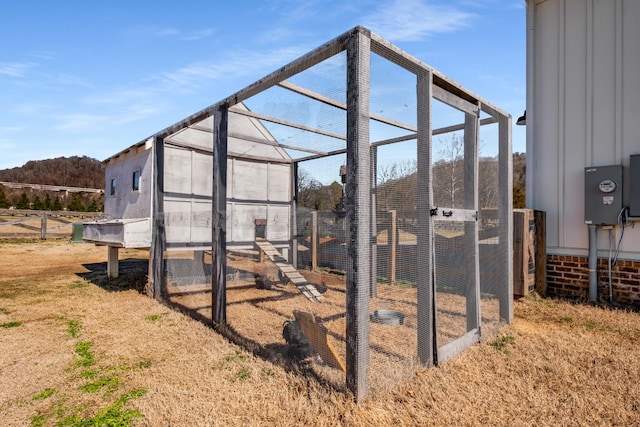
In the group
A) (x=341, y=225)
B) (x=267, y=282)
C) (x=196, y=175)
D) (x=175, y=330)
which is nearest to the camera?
(x=341, y=225)

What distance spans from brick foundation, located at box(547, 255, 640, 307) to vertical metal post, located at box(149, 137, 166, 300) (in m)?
5.65

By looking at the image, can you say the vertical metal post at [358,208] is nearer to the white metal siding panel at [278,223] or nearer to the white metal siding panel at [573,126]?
the white metal siding panel at [278,223]

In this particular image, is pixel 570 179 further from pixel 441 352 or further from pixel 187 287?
pixel 187 287

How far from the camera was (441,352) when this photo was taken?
2.86 meters

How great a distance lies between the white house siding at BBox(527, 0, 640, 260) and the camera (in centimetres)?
462

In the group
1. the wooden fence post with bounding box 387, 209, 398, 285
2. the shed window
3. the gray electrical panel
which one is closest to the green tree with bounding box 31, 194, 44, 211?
the shed window

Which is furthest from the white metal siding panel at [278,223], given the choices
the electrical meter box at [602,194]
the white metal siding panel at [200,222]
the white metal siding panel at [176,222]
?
the electrical meter box at [602,194]

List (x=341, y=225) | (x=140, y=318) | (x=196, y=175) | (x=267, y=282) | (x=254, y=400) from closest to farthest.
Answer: (x=254, y=400) → (x=341, y=225) → (x=140, y=318) → (x=267, y=282) → (x=196, y=175)

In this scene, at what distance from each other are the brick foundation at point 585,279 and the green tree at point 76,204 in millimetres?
25149

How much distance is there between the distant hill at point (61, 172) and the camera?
40812 millimetres

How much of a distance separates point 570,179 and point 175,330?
549 cm

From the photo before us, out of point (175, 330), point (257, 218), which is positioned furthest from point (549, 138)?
point (175, 330)

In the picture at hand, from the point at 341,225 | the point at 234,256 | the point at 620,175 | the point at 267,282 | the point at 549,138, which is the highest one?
the point at 549,138

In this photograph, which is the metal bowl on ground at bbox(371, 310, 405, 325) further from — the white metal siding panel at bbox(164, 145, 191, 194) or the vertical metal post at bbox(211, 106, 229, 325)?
the white metal siding panel at bbox(164, 145, 191, 194)
